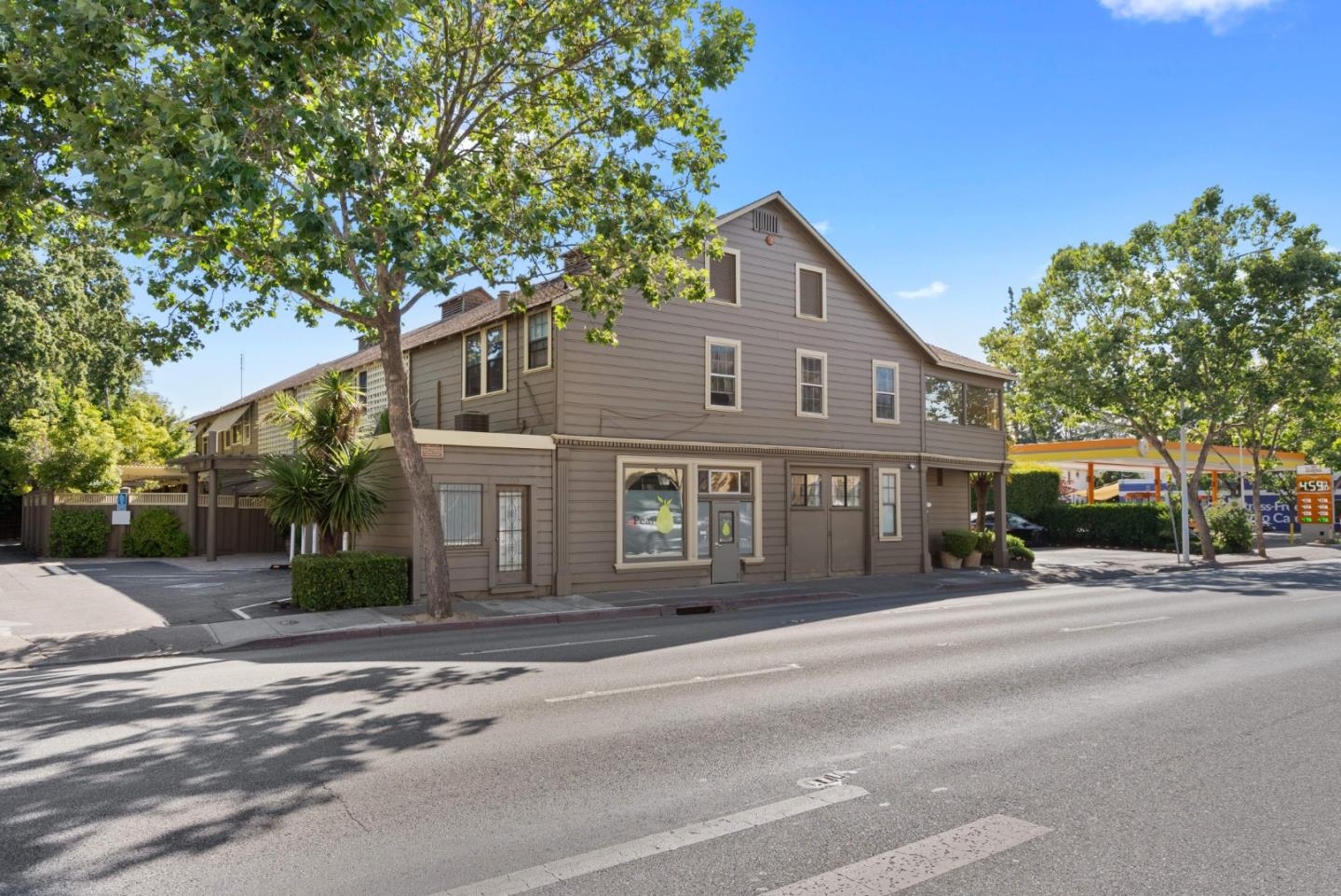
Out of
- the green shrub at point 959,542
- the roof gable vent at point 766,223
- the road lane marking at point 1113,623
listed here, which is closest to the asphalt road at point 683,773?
the road lane marking at point 1113,623

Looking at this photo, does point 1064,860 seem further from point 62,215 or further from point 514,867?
point 62,215

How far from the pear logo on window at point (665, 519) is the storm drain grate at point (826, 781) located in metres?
14.6

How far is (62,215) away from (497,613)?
9.03 metres

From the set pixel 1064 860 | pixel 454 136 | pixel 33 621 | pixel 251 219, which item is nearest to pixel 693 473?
pixel 454 136

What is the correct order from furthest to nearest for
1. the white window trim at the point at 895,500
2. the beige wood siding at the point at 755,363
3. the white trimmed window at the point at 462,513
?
the white window trim at the point at 895,500
the beige wood siding at the point at 755,363
the white trimmed window at the point at 462,513

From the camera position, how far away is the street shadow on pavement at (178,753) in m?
4.86

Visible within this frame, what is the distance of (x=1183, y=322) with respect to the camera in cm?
2856

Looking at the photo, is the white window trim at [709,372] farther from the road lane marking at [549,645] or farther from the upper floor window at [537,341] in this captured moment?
the road lane marking at [549,645]

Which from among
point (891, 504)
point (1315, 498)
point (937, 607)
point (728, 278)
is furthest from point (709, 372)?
point (1315, 498)

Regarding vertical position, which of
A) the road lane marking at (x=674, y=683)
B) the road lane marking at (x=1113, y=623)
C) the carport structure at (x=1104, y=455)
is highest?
the carport structure at (x=1104, y=455)

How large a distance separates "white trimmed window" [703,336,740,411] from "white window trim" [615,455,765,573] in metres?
1.36

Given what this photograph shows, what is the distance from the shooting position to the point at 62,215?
42.1 feet

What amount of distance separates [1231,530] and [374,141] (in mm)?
36057

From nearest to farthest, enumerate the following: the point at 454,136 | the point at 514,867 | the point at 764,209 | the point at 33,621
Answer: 1. the point at 514,867
2. the point at 33,621
3. the point at 454,136
4. the point at 764,209
